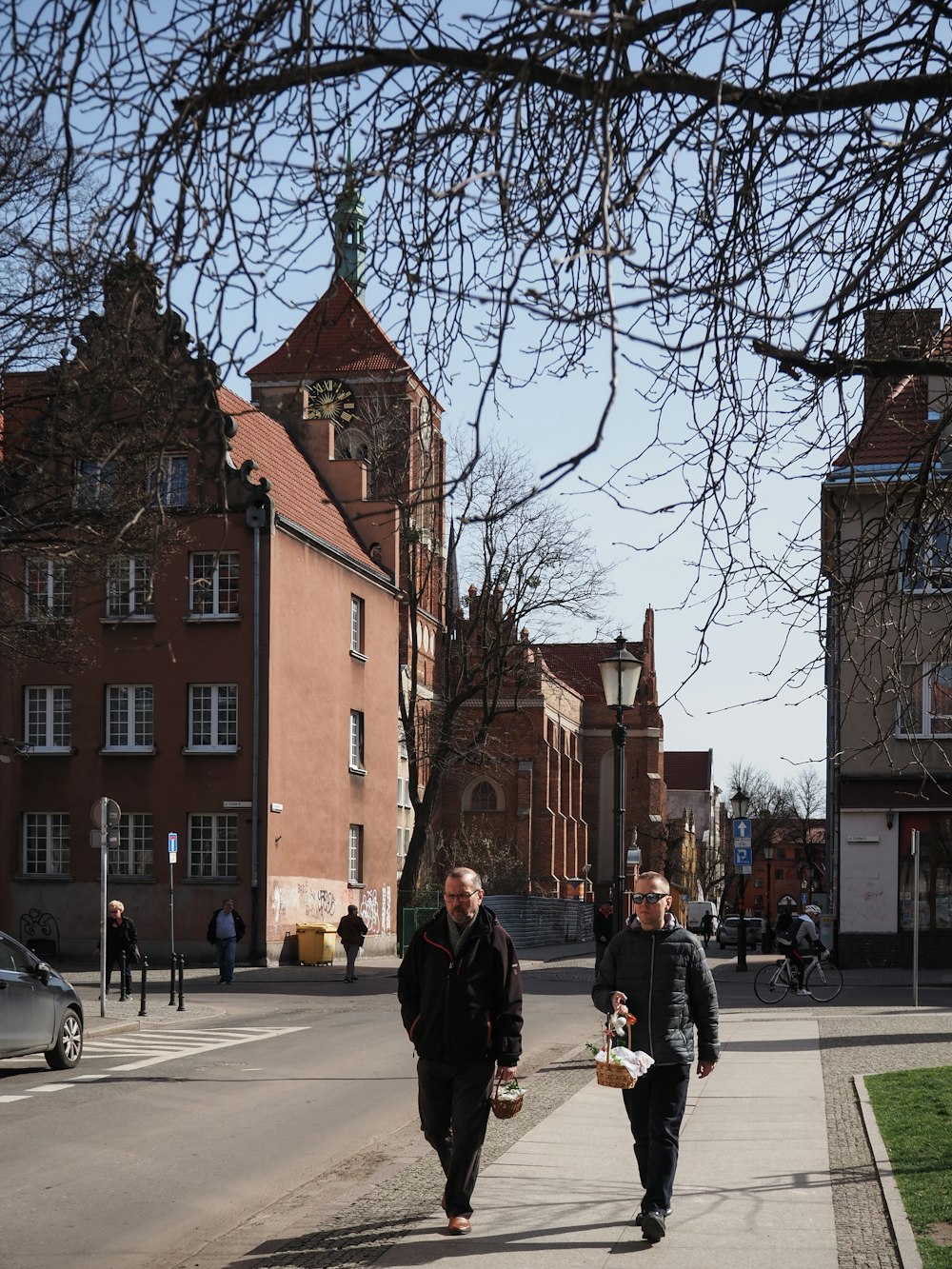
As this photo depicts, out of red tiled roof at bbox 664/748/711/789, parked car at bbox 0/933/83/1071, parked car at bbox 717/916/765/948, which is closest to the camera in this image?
parked car at bbox 0/933/83/1071

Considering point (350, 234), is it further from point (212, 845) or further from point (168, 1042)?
point (212, 845)

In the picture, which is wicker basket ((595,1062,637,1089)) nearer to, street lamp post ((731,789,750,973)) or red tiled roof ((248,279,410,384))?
red tiled roof ((248,279,410,384))

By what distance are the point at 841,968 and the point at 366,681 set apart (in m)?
16.2

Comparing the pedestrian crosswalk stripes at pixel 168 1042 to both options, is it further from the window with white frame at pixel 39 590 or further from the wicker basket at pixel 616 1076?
the wicker basket at pixel 616 1076

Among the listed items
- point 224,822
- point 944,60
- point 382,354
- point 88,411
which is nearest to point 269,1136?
point 382,354

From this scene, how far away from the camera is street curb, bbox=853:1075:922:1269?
7.38 metres

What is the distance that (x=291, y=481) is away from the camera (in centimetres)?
4391

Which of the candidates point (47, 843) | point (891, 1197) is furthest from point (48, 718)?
point (891, 1197)

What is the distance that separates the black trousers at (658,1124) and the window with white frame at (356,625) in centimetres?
3768

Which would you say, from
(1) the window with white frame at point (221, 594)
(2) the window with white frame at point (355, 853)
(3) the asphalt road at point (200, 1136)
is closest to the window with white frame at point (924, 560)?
(3) the asphalt road at point (200, 1136)

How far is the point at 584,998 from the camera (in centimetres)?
3002

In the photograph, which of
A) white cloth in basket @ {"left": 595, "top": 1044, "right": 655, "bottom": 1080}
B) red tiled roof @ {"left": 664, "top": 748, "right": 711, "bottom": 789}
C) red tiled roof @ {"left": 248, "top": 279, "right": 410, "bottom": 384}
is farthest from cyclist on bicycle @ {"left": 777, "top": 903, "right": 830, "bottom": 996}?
red tiled roof @ {"left": 664, "top": 748, "right": 711, "bottom": 789}

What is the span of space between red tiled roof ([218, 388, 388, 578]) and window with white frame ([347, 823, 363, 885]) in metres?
7.33

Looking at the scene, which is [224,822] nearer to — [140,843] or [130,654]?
[140,843]
